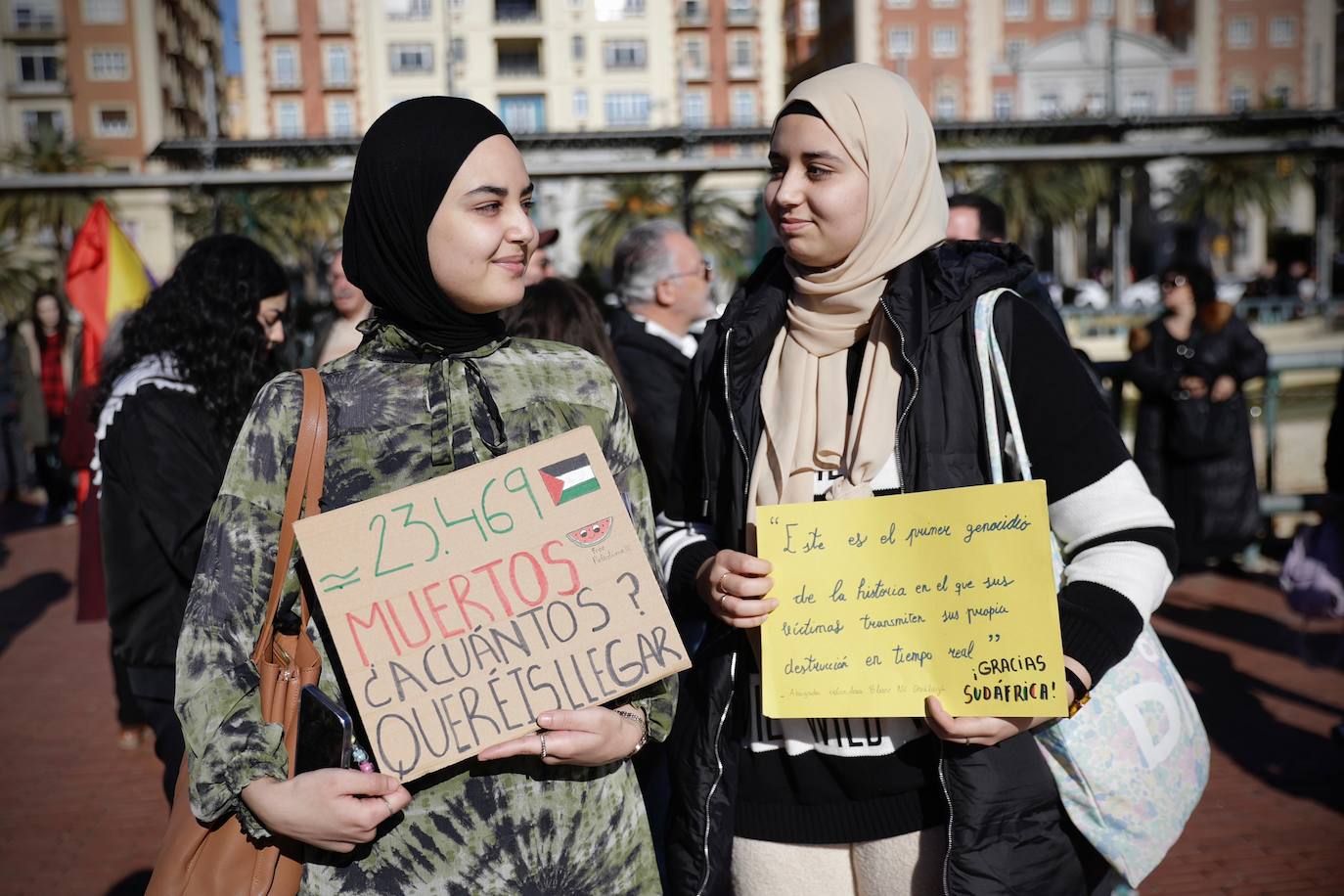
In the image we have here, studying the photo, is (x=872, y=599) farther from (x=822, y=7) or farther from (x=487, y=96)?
(x=822, y=7)

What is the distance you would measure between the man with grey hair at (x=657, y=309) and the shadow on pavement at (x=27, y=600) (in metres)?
5.49

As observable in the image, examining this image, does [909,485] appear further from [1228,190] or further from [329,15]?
[329,15]

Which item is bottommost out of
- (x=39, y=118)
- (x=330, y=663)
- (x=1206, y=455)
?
(x=1206, y=455)

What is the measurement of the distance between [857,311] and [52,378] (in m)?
11.9

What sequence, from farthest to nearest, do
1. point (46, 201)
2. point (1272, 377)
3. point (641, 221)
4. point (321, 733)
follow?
point (46, 201) < point (641, 221) < point (1272, 377) < point (321, 733)

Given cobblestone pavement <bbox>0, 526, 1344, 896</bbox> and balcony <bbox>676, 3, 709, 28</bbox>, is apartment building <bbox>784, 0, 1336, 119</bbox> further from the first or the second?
cobblestone pavement <bbox>0, 526, 1344, 896</bbox>

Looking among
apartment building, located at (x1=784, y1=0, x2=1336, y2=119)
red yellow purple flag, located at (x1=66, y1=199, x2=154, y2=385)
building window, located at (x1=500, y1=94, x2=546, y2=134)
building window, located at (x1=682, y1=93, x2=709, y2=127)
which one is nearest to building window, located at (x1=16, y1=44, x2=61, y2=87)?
building window, located at (x1=500, y1=94, x2=546, y2=134)

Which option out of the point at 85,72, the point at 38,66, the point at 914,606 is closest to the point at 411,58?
the point at 85,72

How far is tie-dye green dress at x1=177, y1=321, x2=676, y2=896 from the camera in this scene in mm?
1638

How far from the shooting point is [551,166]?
6.66 meters

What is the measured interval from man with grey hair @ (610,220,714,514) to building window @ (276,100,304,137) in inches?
2471

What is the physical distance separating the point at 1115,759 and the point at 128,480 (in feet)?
8.22

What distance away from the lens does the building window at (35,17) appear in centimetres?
6059

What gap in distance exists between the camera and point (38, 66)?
203 ft
